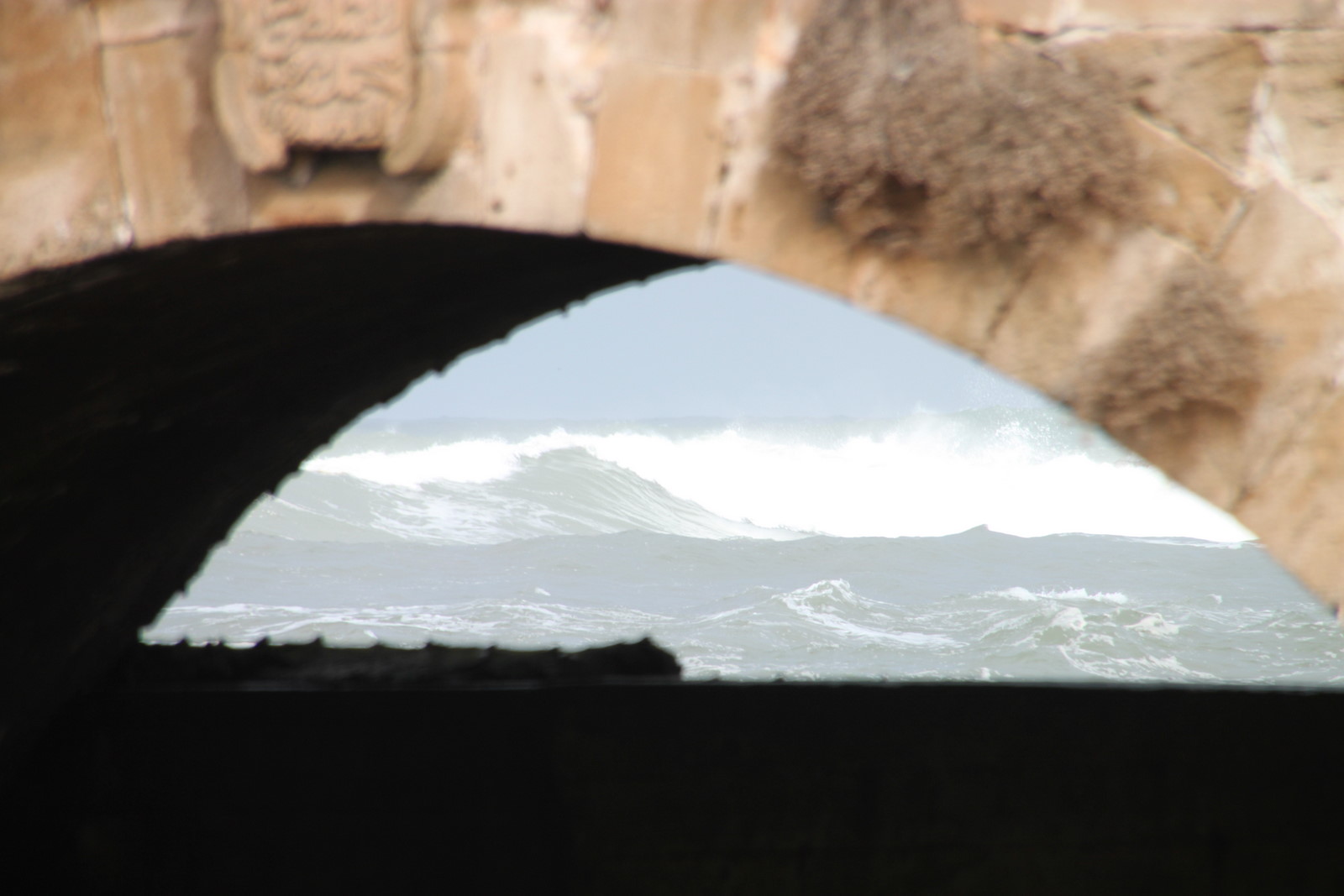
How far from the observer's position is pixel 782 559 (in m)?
16.1

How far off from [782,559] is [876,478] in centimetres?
893

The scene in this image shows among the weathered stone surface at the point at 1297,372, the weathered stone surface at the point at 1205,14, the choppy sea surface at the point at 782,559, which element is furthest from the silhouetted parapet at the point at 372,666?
the weathered stone surface at the point at 1205,14

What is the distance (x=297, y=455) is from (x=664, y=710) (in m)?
1.32

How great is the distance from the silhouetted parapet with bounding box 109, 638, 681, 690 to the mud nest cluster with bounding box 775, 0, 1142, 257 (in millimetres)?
2259

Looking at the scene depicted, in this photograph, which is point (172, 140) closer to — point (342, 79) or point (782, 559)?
point (342, 79)

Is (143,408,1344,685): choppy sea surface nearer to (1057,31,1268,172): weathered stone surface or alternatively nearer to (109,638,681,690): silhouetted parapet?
(109,638,681,690): silhouetted parapet

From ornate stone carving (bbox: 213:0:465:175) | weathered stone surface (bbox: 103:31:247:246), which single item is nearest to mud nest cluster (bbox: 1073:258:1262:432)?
ornate stone carving (bbox: 213:0:465:175)

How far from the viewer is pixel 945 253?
50.6 inches

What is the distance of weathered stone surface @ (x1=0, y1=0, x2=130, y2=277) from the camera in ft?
4.81

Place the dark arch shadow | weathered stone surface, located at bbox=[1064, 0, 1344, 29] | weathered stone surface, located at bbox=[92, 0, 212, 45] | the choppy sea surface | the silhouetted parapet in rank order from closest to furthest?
weathered stone surface, located at bbox=[1064, 0, 1344, 29] < weathered stone surface, located at bbox=[92, 0, 212, 45] < the dark arch shadow < the silhouetted parapet < the choppy sea surface

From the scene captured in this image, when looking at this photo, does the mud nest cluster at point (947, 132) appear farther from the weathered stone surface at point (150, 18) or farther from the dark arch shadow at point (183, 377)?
the weathered stone surface at point (150, 18)

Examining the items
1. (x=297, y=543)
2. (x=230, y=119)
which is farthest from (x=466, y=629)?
(x=230, y=119)

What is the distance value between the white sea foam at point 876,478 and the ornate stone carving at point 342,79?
17.1m

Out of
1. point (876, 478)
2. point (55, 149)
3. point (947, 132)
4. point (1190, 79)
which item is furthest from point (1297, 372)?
point (876, 478)
